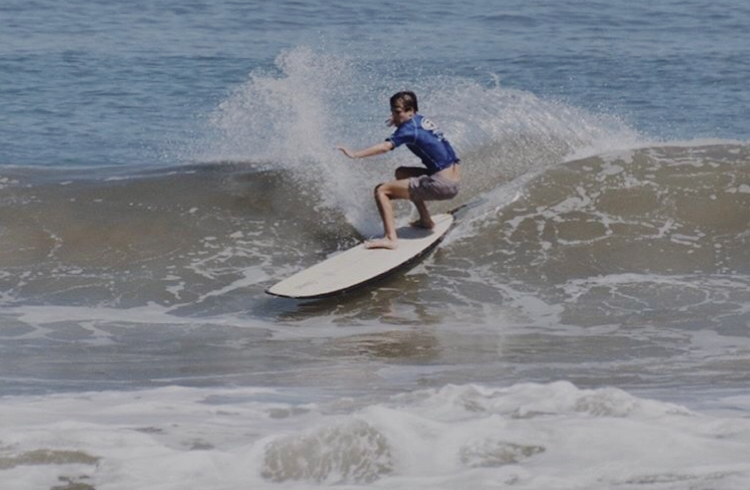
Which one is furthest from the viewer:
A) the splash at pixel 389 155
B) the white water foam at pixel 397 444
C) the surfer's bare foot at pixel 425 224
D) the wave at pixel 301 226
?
the splash at pixel 389 155

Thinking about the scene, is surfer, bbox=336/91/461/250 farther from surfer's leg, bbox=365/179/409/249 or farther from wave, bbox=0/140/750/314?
wave, bbox=0/140/750/314

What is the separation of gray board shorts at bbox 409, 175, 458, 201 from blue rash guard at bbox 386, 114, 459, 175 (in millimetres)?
105

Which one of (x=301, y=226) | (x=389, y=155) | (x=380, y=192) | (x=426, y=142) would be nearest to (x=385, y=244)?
(x=380, y=192)

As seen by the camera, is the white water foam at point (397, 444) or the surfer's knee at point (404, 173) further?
the surfer's knee at point (404, 173)

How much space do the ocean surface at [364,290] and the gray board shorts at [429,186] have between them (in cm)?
65

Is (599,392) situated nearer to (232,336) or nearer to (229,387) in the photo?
(229,387)

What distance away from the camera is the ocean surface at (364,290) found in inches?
254

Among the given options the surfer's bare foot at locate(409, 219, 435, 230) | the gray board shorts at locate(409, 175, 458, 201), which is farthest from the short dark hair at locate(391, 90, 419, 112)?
the surfer's bare foot at locate(409, 219, 435, 230)

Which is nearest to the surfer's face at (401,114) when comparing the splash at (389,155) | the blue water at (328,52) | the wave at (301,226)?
the wave at (301,226)

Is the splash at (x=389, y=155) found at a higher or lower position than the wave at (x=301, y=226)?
higher

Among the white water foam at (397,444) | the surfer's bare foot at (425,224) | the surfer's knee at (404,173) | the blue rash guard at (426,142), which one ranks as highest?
the blue rash guard at (426,142)

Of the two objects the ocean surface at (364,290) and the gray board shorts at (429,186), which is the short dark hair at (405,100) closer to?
the gray board shorts at (429,186)

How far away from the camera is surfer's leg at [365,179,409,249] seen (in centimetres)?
1170

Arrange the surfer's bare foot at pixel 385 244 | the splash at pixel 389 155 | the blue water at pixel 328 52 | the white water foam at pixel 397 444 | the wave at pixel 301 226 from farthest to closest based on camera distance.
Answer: the blue water at pixel 328 52 < the splash at pixel 389 155 < the wave at pixel 301 226 < the surfer's bare foot at pixel 385 244 < the white water foam at pixel 397 444
